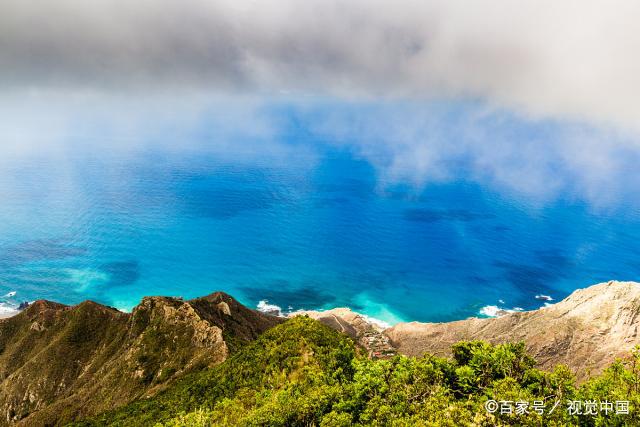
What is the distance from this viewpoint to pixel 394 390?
112ft

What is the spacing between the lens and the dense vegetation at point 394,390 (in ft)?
89.7

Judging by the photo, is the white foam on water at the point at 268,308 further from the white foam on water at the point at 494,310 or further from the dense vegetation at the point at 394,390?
the white foam on water at the point at 494,310

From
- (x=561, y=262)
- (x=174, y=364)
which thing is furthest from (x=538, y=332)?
(x=561, y=262)

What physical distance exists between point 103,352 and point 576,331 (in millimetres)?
Result: 120355

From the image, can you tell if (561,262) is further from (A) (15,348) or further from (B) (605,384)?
(A) (15,348)

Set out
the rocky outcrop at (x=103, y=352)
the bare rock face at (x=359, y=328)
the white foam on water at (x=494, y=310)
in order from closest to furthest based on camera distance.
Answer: the rocky outcrop at (x=103, y=352) → the bare rock face at (x=359, y=328) → the white foam on water at (x=494, y=310)

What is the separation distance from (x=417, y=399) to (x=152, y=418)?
44457 mm

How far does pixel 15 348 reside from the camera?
93438 millimetres

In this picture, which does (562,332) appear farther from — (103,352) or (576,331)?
(103,352)

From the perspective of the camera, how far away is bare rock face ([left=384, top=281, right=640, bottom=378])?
80.8 meters

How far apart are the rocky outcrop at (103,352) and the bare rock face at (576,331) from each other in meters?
53.3

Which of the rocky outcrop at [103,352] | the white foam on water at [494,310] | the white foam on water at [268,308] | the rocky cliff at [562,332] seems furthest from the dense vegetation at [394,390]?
the white foam on water at [494,310]

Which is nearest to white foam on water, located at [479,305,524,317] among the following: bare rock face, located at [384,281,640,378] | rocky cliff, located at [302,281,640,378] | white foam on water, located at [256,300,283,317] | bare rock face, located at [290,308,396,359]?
rocky cliff, located at [302,281,640,378]

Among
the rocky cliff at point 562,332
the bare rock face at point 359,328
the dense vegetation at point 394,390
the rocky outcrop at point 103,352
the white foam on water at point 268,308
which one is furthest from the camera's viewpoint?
the white foam on water at point 268,308
